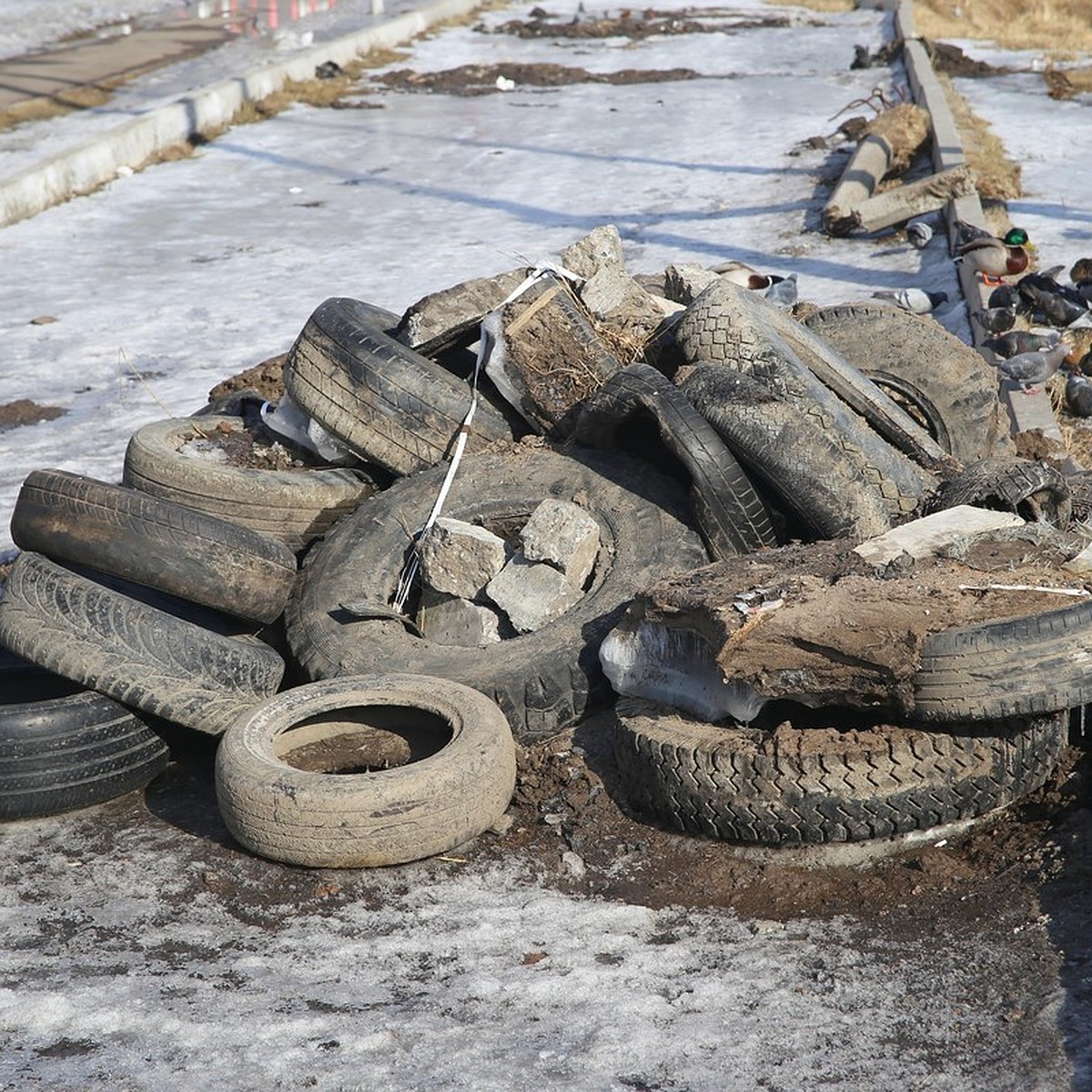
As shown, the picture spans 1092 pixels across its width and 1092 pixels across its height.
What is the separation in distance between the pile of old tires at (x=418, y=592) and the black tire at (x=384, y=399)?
0.01 meters

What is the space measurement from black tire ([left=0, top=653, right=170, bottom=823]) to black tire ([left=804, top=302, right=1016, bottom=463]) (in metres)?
3.64

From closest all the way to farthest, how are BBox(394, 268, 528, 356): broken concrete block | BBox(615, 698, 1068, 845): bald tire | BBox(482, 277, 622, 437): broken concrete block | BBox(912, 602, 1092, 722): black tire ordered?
BBox(912, 602, 1092, 722): black tire, BBox(615, 698, 1068, 845): bald tire, BBox(482, 277, 622, 437): broken concrete block, BBox(394, 268, 528, 356): broken concrete block

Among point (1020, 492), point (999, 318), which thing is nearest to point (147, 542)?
point (1020, 492)

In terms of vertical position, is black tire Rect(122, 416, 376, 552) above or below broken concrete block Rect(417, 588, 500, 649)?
above

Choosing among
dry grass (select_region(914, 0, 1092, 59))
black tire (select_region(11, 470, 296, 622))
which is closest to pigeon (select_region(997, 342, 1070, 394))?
black tire (select_region(11, 470, 296, 622))

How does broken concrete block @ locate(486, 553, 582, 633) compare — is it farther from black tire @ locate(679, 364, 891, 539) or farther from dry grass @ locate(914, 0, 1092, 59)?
dry grass @ locate(914, 0, 1092, 59)

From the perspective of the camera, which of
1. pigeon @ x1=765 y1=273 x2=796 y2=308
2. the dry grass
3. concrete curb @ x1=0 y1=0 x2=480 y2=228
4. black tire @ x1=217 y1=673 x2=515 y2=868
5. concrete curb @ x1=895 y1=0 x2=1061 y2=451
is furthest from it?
the dry grass

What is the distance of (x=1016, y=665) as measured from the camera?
162 inches

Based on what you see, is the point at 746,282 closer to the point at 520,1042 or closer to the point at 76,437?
the point at 76,437

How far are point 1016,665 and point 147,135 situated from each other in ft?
49.6

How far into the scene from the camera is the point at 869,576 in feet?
14.9

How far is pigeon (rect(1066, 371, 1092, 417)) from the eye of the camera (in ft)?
25.5

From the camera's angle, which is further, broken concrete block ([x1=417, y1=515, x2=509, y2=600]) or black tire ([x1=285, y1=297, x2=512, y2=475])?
black tire ([x1=285, y1=297, x2=512, y2=475])

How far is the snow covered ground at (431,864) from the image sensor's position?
3.49 m
